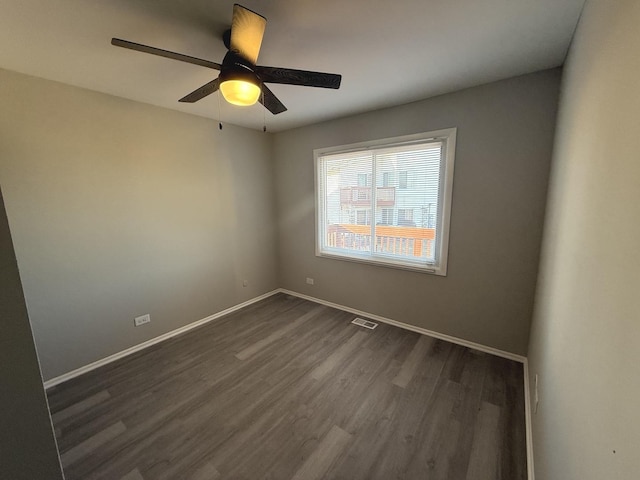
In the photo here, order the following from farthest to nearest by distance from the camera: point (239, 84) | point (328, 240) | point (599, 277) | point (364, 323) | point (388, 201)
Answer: point (328, 240) → point (364, 323) → point (388, 201) → point (239, 84) → point (599, 277)

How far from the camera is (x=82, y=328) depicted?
7.50ft

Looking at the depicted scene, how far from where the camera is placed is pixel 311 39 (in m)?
1.59

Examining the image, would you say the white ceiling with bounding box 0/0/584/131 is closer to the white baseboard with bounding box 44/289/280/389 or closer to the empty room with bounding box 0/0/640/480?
the empty room with bounding box 0/0/640/480

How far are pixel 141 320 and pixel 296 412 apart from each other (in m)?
1.98

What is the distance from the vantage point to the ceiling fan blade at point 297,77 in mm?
1384

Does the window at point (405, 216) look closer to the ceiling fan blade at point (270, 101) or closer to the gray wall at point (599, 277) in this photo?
the gray wall at point (599, 277)

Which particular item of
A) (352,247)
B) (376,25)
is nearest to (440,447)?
(352,247)

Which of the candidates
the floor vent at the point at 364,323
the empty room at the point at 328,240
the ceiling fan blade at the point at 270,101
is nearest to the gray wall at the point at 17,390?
the empty room at the point at 328,240

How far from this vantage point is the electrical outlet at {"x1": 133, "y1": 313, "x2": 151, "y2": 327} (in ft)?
8.56

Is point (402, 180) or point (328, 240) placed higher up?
point (402, 180)

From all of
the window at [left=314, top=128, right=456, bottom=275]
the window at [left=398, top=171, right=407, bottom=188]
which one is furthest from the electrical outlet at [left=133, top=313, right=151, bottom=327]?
the window at [left=398, top=171, right=407, bottom=188]

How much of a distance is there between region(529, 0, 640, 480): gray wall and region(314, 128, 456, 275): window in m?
1.26

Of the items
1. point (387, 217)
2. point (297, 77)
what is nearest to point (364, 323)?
point (387, 217)

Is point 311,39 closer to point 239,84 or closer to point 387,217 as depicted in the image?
point 239,84
